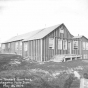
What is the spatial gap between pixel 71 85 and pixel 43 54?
33.6 ft

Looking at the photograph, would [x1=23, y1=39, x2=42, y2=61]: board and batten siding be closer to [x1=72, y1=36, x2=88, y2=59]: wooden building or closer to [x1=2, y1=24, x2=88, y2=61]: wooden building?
[x1=2, y1=24, x2=88, y2=61]: wooden building

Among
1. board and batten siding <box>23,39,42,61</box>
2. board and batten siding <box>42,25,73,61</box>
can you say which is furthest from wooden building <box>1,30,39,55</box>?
board and batten siding <box>42,25,73,61</box>

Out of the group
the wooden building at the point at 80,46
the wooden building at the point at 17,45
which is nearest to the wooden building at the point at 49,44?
the wooden building at the point at 80,46

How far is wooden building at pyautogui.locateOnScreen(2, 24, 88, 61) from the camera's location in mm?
16891

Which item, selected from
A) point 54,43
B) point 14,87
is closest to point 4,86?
point 14,87

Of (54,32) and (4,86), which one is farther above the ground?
(54,32)

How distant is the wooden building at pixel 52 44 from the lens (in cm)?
1689

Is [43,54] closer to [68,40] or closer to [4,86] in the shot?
[68,40]

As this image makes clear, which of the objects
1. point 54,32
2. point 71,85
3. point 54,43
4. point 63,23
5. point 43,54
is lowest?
point 71,85

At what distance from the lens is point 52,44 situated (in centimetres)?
1781

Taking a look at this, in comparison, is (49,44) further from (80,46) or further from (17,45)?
(17,45)

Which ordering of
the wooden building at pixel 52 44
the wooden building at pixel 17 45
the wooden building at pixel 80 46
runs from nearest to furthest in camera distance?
1. the wooden building at pixel 52 44
2. the wooden building at pixel 80 46
3. the wooden building at pixel 17 45

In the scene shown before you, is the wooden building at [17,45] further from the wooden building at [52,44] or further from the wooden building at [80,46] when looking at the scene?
the wooden building at [80,46]

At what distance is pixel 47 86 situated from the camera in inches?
251
